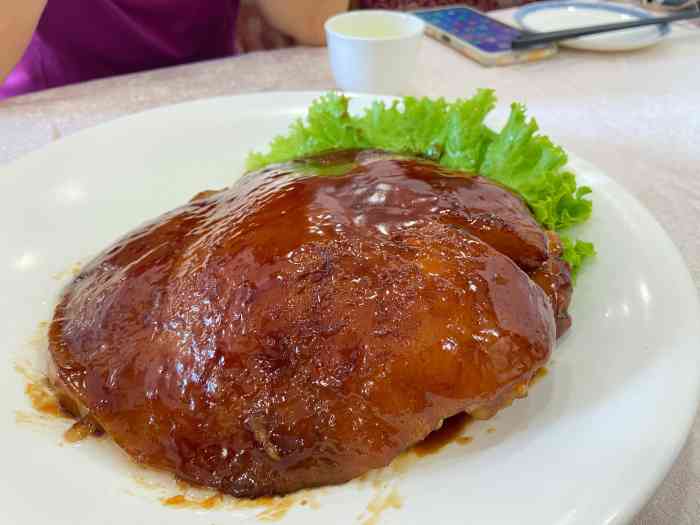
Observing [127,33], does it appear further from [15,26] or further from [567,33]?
[567,33]

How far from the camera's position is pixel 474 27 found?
384cm

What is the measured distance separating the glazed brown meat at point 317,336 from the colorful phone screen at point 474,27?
8.02ft

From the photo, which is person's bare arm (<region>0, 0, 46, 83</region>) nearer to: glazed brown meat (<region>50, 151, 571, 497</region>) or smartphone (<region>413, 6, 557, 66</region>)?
glazed brown meat (<region>50, 151, 571, 497</region>)

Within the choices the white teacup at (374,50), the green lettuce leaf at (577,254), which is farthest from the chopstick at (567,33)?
the green lettuce leaf at (577,254)

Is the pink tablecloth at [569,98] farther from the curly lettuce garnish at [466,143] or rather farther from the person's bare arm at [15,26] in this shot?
the curly lettuce garnish at [466,143]

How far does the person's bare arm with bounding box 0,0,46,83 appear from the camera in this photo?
113 inches

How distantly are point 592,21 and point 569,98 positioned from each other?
1.11m

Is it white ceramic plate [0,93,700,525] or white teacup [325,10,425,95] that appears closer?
white ceramic plate [0,93,700,525]

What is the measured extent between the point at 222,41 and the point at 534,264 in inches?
125

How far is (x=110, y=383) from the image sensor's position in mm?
1359

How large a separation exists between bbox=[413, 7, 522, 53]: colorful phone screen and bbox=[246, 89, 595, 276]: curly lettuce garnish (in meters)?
1.55

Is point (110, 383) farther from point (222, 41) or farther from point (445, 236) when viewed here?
point (222, 41)

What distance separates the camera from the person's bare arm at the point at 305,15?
142 inches

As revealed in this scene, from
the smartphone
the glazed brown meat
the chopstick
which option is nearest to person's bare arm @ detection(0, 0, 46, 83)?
the glazed brown meat
